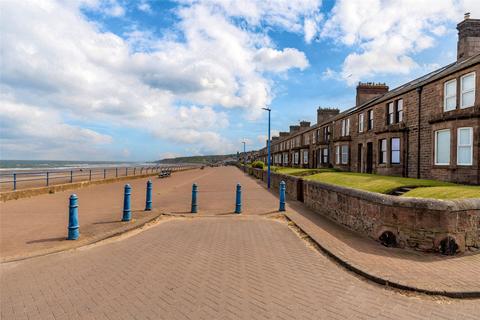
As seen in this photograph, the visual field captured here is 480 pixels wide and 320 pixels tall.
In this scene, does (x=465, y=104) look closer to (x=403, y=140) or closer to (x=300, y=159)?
(x=403, y=140)

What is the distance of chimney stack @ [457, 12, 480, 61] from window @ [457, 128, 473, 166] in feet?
20.7

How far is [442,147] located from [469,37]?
752 centimetres

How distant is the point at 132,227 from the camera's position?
8.33 m

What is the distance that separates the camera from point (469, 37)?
51.0ft

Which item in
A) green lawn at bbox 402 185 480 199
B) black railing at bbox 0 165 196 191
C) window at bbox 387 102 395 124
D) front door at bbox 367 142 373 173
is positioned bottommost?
black railing at bbox 0 165 196 191

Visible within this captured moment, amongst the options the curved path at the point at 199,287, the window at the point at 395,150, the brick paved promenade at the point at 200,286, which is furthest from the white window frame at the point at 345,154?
the curved path at the point at 199,287

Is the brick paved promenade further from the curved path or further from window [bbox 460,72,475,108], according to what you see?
window [bbox 460,72,475,108]

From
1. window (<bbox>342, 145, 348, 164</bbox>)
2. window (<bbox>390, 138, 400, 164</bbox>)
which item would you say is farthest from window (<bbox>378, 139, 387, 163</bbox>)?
window (<bbox>342, 145, 348, 164</bbox>)

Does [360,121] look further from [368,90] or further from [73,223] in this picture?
[73,223]

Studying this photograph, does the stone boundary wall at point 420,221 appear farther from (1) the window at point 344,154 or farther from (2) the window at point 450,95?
(1) the window at point 344,154

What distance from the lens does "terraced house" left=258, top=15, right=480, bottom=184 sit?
1145 centimetres

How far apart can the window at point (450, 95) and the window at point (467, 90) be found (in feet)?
1.23

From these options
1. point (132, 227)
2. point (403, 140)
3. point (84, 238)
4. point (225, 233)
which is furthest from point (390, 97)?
point (84, 238)

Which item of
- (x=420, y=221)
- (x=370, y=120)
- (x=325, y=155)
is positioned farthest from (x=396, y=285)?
(x=325, y=155)
